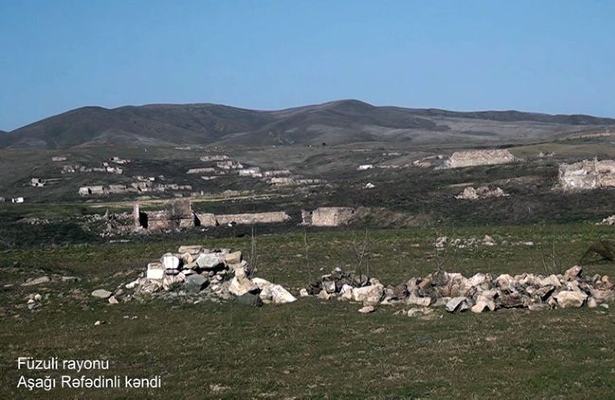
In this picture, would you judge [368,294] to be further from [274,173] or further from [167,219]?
[274,173]

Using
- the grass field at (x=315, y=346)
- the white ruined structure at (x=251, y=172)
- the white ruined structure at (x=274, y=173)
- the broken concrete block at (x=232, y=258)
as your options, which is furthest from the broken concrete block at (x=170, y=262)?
the white ruined structure at (x=251, y=172)

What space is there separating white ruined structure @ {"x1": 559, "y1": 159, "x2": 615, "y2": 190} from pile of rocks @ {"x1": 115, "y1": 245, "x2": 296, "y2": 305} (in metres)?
45.6

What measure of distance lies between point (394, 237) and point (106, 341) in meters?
27.9

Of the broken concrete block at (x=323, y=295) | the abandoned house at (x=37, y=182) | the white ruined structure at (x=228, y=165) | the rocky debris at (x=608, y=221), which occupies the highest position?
A: the white ruined structure at (x=228, y=165)

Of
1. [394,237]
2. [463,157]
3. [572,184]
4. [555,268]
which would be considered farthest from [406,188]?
[555,268]

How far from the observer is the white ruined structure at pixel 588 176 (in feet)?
222

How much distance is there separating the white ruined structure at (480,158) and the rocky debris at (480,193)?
1142 inches

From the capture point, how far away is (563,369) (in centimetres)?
1480

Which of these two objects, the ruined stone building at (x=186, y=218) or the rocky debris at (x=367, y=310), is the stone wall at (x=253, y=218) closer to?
the ruined stone building at (x=186, y=218)

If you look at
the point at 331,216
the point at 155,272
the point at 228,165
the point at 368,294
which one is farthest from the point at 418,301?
the point at 228,165

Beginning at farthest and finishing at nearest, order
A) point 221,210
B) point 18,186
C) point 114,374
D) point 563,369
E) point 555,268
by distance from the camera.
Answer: point 18,186 → point 221,210 → point 555,268 → point 114,374 → point 563,369

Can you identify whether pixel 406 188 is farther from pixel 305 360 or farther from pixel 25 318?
pixel 305 360

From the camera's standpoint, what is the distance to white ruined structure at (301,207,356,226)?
64625 mm

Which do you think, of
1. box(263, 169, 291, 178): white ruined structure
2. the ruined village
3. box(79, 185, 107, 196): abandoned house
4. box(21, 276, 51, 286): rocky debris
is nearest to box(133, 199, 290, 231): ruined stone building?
the ruined village
